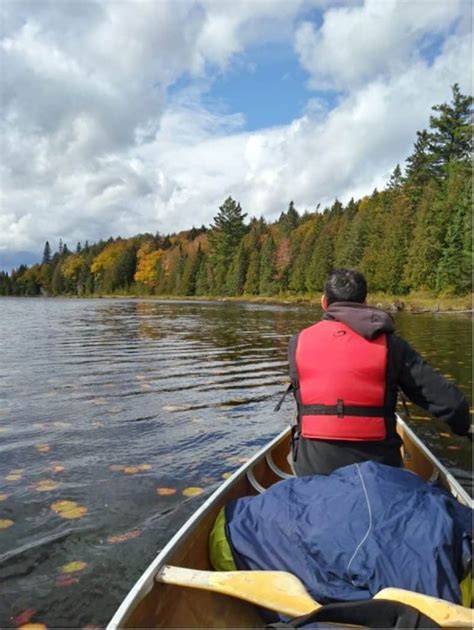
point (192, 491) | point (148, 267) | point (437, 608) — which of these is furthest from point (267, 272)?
point (437, 608)

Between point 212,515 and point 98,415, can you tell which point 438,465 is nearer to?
point 212,515

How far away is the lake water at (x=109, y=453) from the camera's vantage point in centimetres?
403

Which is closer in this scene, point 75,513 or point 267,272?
point 75,513

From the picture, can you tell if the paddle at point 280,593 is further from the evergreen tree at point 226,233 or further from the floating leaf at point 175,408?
the evergreen tree at point 226,233

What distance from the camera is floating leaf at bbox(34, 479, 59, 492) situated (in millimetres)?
5557

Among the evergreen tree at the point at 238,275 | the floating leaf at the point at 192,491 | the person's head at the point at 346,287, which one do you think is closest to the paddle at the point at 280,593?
the person's head at the point at 346,287

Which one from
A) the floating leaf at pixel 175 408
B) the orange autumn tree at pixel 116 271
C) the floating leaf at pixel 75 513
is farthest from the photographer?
the orange autumn tree at pixel 116 271

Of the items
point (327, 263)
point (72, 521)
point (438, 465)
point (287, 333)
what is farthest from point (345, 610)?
point (327, 263)

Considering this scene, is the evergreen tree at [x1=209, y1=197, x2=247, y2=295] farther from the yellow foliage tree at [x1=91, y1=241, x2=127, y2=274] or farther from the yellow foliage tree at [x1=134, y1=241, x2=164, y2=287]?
the yellow foliage tree at [x1=91, y1=241, x2=127, y2=274]

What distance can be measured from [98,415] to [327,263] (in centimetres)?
6871

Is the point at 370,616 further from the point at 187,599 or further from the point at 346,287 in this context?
the point at 346,287

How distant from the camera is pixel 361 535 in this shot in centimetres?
263

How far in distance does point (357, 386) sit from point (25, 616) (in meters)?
2.84

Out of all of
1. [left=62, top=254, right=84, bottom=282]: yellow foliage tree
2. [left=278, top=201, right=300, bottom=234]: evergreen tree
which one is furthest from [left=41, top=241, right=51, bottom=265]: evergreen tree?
[left=278, top=201, right=300, bottom=234]: evergreen tree
